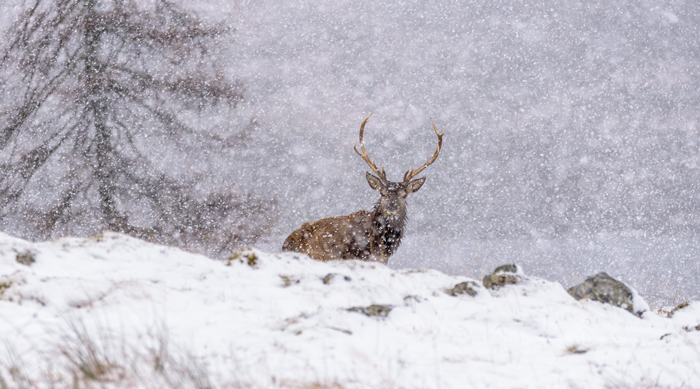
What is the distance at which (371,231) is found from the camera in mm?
8438

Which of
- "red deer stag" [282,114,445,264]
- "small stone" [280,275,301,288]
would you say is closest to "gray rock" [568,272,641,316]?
"small stone" [280,275,301,288]

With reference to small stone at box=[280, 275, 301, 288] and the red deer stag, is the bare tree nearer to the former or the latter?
the red deer stag

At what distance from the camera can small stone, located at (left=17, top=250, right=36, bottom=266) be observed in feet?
13.7

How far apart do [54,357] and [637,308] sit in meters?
5.28

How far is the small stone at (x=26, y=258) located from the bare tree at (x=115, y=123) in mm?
6404

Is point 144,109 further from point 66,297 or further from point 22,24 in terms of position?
point 66,297

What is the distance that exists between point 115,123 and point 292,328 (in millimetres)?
9921

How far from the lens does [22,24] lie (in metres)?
11.6

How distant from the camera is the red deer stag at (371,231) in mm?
8320

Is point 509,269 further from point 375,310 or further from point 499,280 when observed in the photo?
point 375,310

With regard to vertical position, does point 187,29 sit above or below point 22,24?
above

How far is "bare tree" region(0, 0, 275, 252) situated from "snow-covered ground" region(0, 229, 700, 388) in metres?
6.50

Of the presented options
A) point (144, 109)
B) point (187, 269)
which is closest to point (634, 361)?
point (187, 269)

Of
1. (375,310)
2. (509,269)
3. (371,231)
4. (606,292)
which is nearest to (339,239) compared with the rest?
(371,231)
